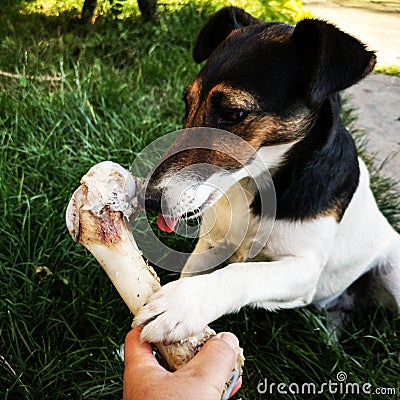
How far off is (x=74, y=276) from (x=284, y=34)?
162 centimetres

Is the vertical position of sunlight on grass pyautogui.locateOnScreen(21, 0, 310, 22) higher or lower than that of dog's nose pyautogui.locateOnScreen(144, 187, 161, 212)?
higher

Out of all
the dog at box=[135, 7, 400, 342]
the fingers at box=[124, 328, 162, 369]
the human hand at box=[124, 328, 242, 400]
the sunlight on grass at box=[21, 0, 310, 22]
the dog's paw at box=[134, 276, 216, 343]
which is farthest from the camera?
the sunlight on grass at box=[21, 0, 310, 22]

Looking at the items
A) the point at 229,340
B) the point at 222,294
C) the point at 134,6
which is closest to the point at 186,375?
the point at 229,340

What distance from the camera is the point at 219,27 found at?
103 inches

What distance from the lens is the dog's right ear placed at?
101 inches

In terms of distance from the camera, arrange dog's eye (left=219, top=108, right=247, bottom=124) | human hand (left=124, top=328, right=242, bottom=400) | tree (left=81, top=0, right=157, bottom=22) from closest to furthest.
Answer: human hand (left=124, top=328, right=242, bottom=400)
dog's eye (left=219, top=108, right=247, bottom=124)
tree (left=81, top=0, right=157, bottom=22)

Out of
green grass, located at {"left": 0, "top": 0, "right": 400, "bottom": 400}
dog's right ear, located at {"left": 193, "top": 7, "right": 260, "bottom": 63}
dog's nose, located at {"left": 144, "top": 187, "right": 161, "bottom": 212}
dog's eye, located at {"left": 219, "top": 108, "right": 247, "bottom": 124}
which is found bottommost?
green grass, located at {"left": 0, "top": 0, "right": 400, "bottom": 400}

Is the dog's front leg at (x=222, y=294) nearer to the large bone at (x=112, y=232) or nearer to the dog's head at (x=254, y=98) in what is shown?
the large bone at (x=112, y=232)

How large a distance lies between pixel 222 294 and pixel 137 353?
411 mm

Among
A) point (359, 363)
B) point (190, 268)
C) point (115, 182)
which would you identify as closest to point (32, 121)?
point (190, 268)

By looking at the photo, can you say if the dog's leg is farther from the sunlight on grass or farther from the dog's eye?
the sunlight on grass

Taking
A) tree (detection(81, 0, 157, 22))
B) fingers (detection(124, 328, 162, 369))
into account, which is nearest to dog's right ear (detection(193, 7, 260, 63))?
fingers (detection(124, 328, 162, 369))

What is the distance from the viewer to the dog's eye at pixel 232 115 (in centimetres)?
205

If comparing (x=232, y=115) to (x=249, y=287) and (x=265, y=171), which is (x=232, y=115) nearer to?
(x=265, y=171)
